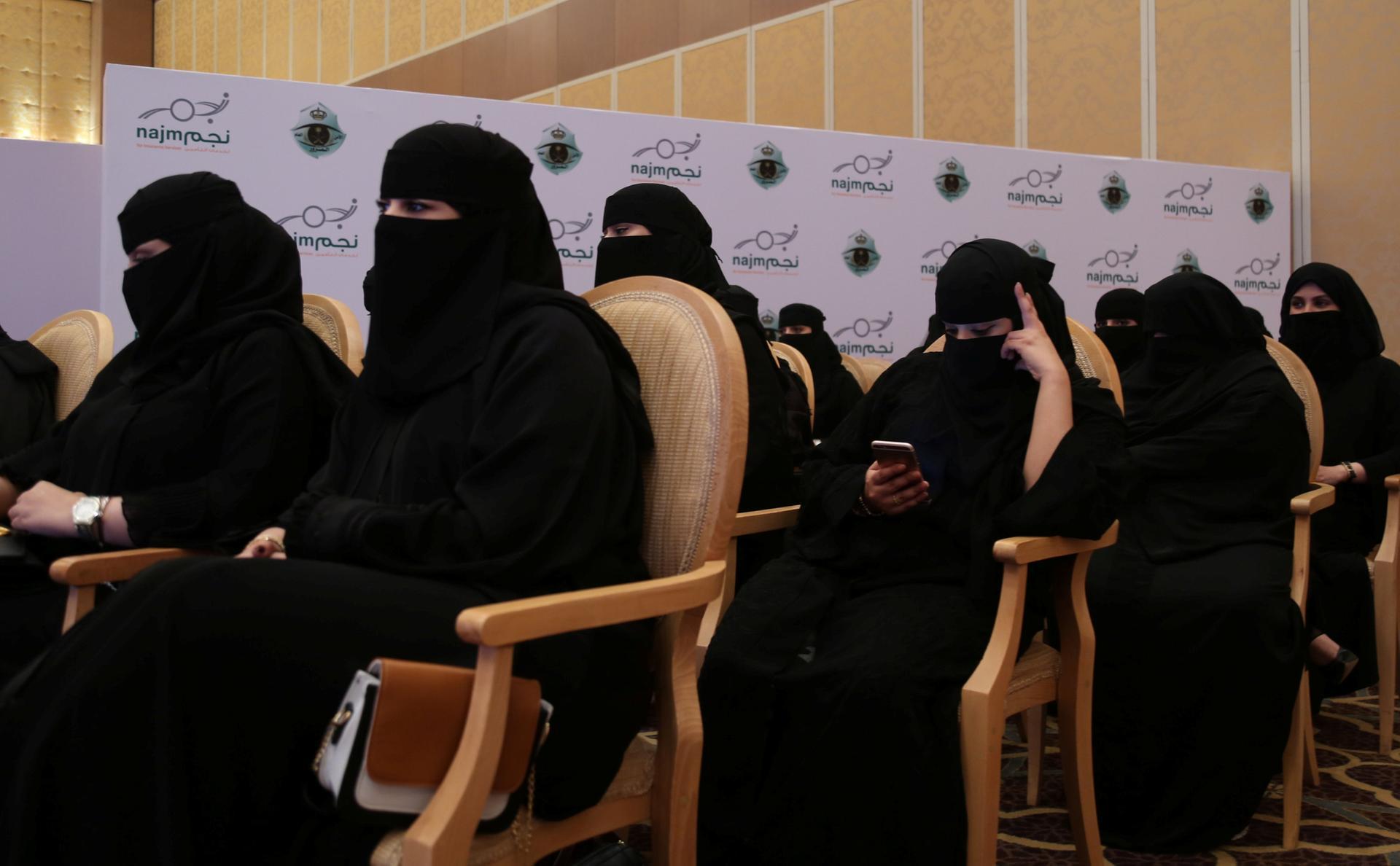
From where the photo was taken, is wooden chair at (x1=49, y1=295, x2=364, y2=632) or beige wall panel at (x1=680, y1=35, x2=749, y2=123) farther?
beige wall panel at (x1=680, y1=35, x2=749, y2=123)

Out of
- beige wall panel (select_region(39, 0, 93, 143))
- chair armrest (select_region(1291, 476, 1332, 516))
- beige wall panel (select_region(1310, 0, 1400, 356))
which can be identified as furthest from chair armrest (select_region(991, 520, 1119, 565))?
beige wall panel (select_region(39, 0, 93, 143))

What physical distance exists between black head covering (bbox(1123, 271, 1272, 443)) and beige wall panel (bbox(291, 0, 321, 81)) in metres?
9.59

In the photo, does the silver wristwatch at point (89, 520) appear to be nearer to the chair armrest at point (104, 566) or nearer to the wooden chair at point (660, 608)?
the chair armrest at point (104, 566)

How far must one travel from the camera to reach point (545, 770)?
1215 mm

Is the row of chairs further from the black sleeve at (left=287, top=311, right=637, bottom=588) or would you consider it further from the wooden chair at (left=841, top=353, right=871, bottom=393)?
the wooden chair at (left=841, top=353, right=871, bottom=393)

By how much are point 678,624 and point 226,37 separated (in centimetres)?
1215

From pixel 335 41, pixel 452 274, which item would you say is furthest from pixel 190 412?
pixel 335 41

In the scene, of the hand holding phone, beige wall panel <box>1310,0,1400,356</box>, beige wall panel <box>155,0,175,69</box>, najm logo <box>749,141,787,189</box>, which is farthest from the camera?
beige wall panel <box>155,0,175,69</box>

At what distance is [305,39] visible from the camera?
10633 mm

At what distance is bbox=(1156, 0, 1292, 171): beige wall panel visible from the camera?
17.7 ft

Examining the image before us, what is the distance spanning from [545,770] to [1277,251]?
5.38 meters

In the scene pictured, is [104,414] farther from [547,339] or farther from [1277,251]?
[1277,251]

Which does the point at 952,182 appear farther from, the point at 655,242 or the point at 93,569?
the point at 93,569

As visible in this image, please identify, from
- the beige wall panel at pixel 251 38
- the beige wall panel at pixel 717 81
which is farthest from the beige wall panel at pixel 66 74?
the beige wall panel at pixel 717 81
